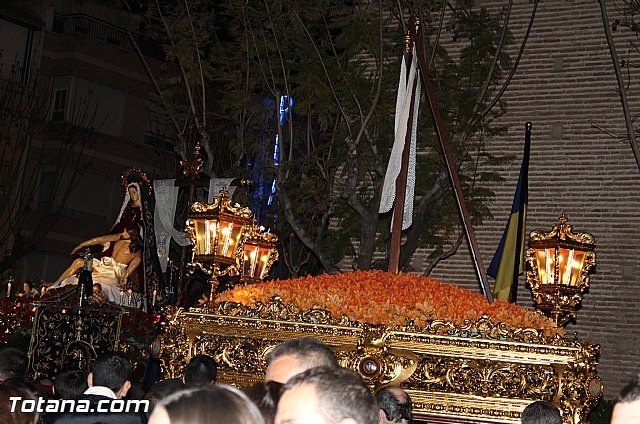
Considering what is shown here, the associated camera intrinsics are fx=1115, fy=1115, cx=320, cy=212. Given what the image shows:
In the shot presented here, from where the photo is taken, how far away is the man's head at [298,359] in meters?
4.54

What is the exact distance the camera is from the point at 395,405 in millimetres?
6309

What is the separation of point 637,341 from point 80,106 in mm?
19396

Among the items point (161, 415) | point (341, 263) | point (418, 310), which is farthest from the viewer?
point (341, 263)

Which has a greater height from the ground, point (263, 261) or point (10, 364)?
point (263, 261)

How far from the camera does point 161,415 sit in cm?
293

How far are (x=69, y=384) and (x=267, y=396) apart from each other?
11.0 ft

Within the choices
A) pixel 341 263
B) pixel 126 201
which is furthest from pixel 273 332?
pixel 341 263

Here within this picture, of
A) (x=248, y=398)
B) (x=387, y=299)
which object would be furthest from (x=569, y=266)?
(x=248, y=398)

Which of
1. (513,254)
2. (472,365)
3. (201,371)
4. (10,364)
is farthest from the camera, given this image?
(513,254)

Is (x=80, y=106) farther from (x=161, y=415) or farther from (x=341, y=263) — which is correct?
(x=161, y=415)

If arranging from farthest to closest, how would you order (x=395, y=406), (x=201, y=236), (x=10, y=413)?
(x=201, y=236)
(x=395, y=406)
(x=10, y=413)

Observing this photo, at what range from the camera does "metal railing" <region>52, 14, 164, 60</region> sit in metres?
33.0

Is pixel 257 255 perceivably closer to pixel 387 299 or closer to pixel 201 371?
pixel 387 299

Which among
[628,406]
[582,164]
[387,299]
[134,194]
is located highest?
[582,164]
